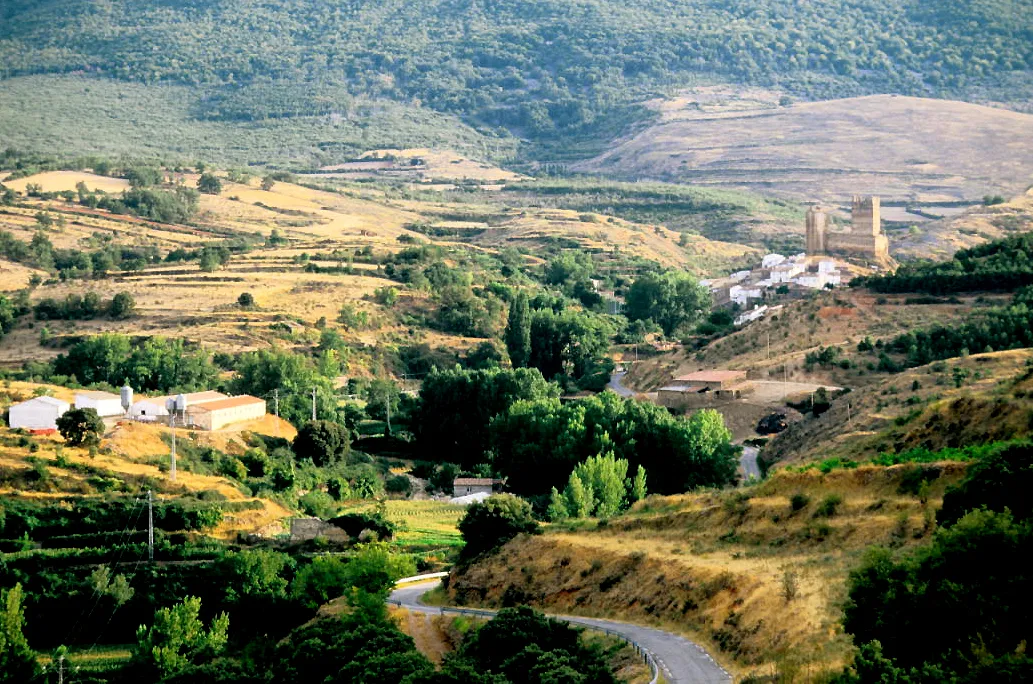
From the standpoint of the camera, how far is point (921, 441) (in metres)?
44.0

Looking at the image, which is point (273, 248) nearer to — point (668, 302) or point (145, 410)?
point (668, 302)

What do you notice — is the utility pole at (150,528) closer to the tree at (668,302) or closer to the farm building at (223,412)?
the farm building at (223,412)

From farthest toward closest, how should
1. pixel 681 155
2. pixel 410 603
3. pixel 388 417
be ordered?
pixel 681 155, pixel 388 417, pixel 410 603

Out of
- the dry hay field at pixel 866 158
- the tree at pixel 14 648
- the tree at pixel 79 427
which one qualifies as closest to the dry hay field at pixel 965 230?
the dry hay field at pixel 866 158

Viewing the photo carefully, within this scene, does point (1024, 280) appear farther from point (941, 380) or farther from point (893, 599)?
point (893, 599)

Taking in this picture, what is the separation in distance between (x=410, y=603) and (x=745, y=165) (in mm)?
149124

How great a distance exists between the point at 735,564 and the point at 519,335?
54.6m

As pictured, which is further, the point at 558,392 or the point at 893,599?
the point at 558,392

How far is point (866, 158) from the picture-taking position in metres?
185

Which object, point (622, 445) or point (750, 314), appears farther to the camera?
point (750, 314)

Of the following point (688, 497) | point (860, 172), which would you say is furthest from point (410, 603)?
point (860, 172)

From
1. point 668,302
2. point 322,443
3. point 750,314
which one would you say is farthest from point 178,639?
point 668,302

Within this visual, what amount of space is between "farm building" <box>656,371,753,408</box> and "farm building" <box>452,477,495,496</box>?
10731 millimetres

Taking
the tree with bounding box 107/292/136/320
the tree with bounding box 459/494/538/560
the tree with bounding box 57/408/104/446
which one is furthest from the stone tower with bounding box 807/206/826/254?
the tree with bounding box 459/494/538/560
